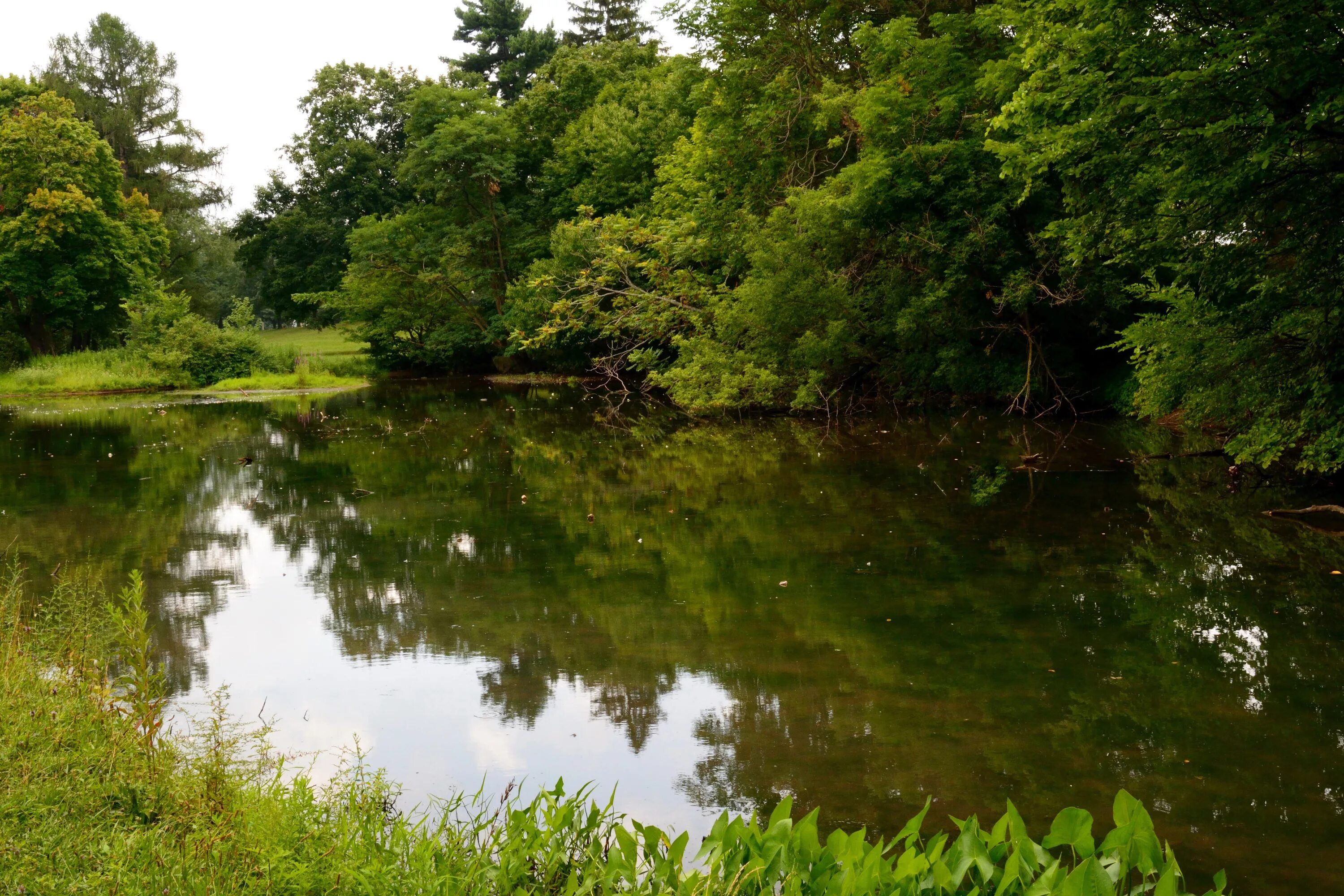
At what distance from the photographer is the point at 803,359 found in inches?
800

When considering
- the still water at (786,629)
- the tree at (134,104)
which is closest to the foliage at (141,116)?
the tree at (134,104)

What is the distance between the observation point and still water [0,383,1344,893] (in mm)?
4738

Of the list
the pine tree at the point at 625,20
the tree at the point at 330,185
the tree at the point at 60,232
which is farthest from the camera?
the pine tree at the point at 625,20

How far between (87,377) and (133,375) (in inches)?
55.7

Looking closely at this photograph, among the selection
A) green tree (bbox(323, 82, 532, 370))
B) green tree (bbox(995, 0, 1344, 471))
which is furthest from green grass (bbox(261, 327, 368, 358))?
green tree (bbox(995, 0, 1344, 471))

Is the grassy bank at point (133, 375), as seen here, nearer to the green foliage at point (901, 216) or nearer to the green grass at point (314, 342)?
the green grass at point (314, 342)

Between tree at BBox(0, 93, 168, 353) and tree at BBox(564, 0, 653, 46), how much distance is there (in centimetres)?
2649

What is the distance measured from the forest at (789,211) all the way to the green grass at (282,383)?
4.38 ft

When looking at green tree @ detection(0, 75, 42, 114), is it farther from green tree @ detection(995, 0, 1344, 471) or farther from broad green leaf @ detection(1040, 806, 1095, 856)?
broad green leaf @ detection(1040, 806, 1095, 856)

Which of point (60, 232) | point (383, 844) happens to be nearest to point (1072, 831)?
point (383, 844)

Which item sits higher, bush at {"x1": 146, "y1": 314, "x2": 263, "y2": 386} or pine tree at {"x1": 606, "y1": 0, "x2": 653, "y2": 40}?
pine tree at {"x1": 606, "y1": 0, "x2": 653, "y2": 40}

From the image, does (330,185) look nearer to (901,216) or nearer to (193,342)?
(193,342)

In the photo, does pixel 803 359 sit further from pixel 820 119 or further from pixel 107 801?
pixel 107 801

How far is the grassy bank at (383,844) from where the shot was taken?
117 inches
